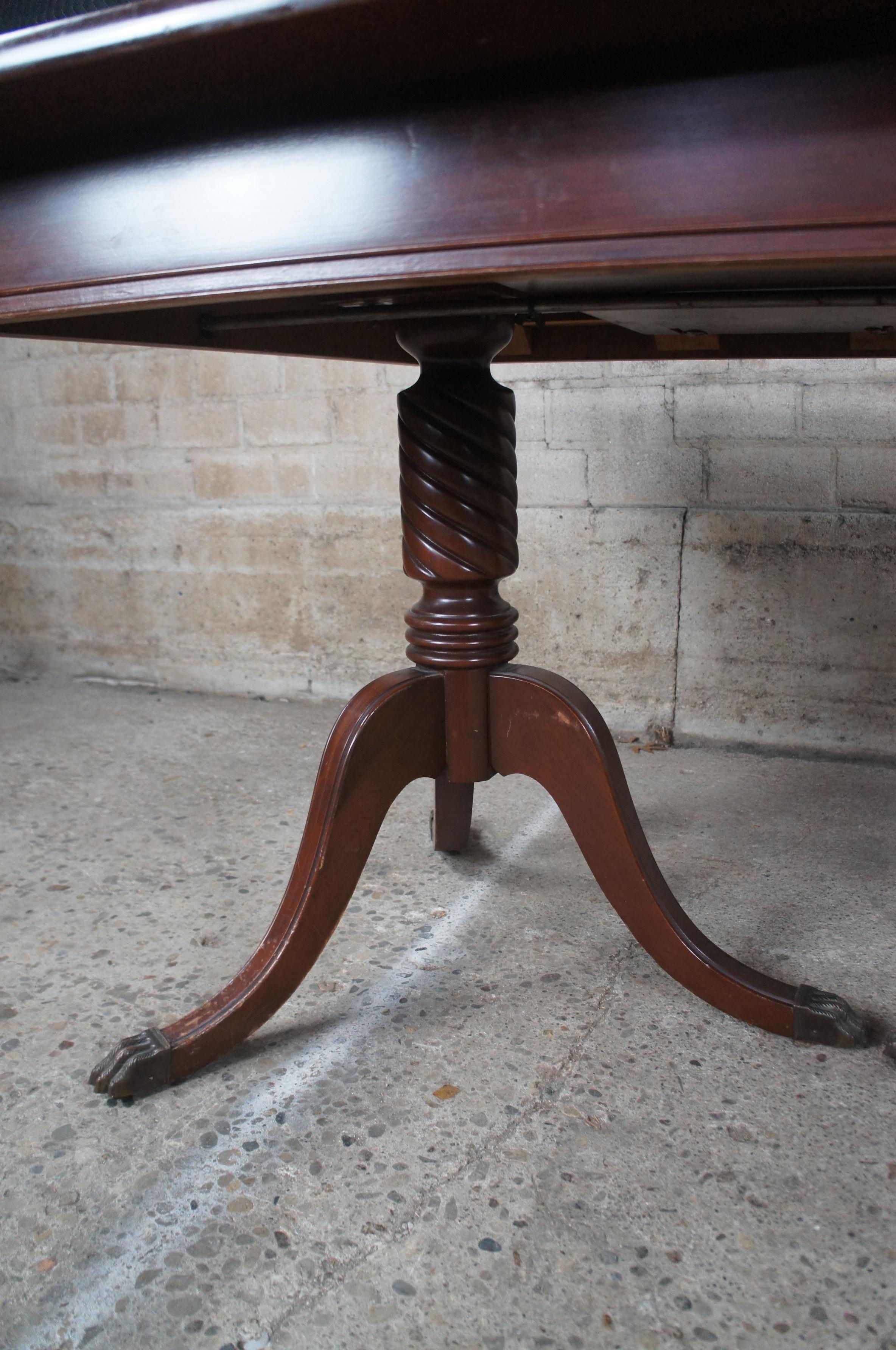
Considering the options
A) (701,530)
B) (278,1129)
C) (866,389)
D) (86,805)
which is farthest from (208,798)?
(866,389)

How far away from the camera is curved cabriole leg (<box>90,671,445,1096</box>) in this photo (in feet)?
2.92

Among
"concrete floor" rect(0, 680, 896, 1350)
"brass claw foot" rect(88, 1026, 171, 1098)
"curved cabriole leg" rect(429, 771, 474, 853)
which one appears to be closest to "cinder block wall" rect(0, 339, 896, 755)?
"concrete floor" rect(0, 680, 896, 1350)

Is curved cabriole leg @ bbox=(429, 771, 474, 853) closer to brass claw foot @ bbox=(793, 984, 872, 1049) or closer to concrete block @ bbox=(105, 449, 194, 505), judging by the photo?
brass claw foot @ bbox=(793, 984, 872, 1049)

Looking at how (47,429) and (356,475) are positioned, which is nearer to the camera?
(356,475)

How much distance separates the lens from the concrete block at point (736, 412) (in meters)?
1.82

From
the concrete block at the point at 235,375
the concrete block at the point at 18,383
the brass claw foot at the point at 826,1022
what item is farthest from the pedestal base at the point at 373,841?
the concrete block at the point at 18,383

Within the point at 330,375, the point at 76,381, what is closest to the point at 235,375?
the point at 330,375

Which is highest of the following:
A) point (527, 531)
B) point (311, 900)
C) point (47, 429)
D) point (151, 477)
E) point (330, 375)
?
point (330, 375)

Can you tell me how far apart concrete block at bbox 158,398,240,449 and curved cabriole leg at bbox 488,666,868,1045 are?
1.55 metres

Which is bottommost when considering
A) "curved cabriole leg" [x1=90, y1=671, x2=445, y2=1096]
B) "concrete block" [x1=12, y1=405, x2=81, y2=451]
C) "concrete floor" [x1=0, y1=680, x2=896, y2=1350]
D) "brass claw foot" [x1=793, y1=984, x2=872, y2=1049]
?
"concrete floor" [x1=0, y1=680, x2=896, y2=1350]

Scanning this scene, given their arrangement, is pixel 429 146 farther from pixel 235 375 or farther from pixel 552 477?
pixel 235 375

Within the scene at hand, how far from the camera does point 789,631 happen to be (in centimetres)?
188

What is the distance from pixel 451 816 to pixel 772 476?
0.95m

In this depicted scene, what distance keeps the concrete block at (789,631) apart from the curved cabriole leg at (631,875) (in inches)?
39.5
